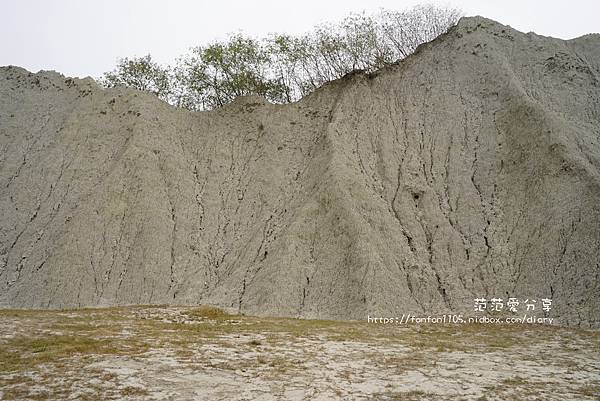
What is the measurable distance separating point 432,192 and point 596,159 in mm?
6025

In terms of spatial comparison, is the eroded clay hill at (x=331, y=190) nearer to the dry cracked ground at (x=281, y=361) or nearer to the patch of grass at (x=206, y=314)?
the patch of grass at (x=206, y=314)

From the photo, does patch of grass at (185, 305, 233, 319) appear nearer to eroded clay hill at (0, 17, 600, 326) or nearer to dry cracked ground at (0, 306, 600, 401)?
dry cracked ground at (0, 306, 600, 401)

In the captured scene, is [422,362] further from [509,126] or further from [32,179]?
[32,179]

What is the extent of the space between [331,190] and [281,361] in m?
11.9

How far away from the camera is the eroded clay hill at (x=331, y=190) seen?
17.4 meters

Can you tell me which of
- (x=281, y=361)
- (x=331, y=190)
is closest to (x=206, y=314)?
(x=281, y=361)

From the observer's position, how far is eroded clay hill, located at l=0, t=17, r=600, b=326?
17.4m

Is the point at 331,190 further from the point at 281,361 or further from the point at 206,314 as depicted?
the point at 281,361

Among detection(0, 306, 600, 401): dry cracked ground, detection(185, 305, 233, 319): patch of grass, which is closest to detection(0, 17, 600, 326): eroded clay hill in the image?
detection(185, 305, 233, 319): patch of grass

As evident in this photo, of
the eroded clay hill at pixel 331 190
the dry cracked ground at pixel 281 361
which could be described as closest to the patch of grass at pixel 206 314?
the dry cracked ground at pixel 281 361

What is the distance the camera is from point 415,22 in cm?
2980

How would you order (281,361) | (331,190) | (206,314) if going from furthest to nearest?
(331,190), (206,314), (281,361)

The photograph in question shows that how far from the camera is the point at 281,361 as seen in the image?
884 centimetres

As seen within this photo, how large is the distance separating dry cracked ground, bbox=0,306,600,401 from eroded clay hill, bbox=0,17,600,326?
4.08m
